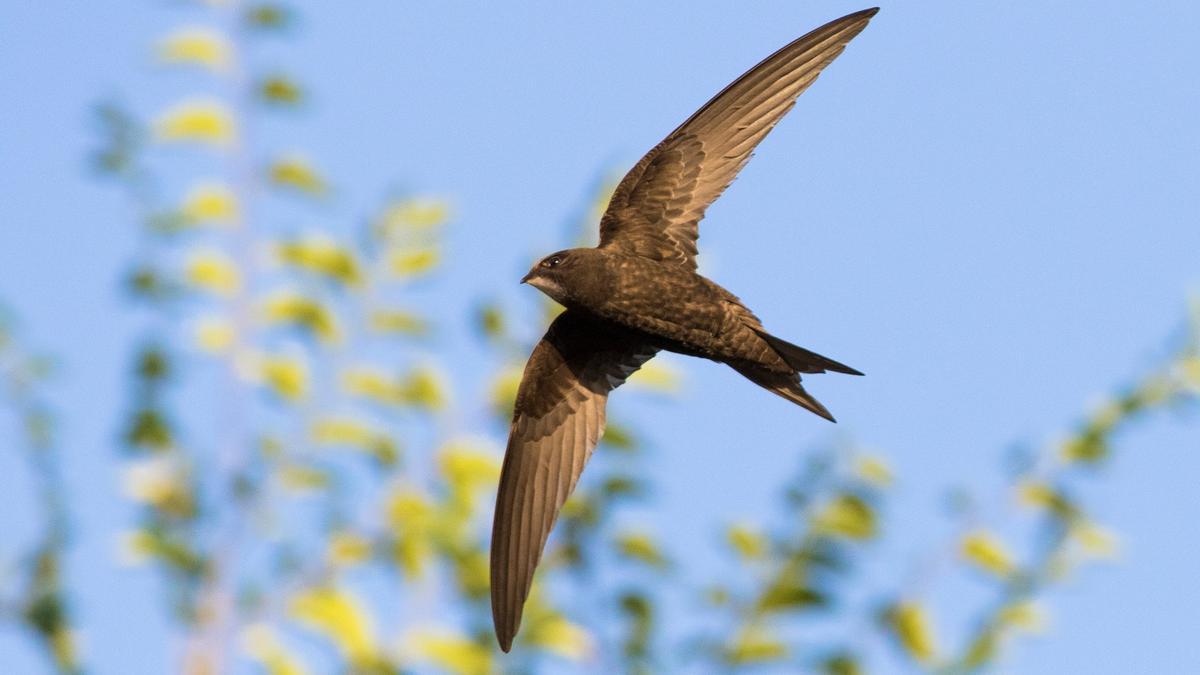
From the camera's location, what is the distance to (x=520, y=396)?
18.5 feet

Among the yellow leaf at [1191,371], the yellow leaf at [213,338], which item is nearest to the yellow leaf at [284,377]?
the yellow leaf at [213,338]

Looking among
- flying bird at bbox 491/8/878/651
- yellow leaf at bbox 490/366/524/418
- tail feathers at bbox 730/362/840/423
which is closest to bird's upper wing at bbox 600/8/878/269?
flying bird at bbox 491/8/878/651

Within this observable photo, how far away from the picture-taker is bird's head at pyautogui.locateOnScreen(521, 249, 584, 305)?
16.0ft

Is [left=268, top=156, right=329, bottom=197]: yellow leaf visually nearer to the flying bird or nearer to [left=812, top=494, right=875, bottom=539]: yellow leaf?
the flying bird

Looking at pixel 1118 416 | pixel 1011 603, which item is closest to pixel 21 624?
pixel 1011 603

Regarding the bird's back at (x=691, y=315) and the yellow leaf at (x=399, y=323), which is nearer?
the bird's back at (x=691, y=315)

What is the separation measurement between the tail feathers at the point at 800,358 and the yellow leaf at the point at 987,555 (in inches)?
40.9

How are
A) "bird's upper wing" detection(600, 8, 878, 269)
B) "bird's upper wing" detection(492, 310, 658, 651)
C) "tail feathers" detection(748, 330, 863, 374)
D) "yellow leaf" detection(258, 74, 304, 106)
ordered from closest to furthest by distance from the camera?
"tail feathers" detection(748, 330, 863, 374) < "bird's upper wing" detection(600, 8, 878, 269) < "bird's upper wing" detection(492, 310, 658, 651) < "yellow leaf" detection(258, 74, 304, 106)

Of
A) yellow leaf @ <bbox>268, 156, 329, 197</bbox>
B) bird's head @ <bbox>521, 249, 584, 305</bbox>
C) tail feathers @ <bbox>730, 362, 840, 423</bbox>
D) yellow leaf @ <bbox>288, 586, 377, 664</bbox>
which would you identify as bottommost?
yellow leaf @ <bbox>288, 586, 377, 664</bbox>

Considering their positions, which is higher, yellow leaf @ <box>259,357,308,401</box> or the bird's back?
the bird's back

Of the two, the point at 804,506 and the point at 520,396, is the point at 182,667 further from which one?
the point at 804,506

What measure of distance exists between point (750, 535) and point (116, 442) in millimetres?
2050

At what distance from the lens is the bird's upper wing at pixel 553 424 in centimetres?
536

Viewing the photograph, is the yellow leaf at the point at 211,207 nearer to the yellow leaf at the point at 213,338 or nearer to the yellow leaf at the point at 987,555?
the yellow leaf at the point at 213,338
